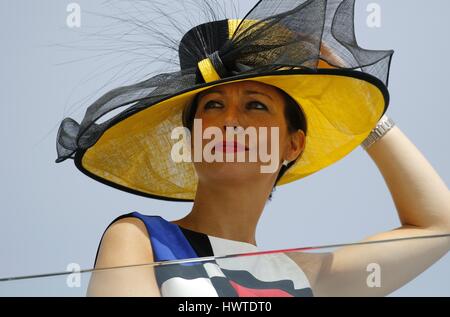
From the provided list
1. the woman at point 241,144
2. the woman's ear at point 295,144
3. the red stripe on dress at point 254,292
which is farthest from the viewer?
the woman's ear at point 295,144

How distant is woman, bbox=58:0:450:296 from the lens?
5.07 ft

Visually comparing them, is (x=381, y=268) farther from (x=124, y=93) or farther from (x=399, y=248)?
(x=124, y=93)

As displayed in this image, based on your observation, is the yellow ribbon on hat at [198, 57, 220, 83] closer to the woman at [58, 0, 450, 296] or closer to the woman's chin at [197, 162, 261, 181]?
the woman at [58, 0, 450, 296]

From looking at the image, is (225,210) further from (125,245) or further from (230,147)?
(125,245)

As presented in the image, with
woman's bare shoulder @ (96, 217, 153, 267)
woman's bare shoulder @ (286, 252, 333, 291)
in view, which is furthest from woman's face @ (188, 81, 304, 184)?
woman's bare shoulder @ (286, 252, 333, 291)

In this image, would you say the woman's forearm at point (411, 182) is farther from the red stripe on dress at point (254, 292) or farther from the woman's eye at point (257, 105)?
the red stripe on dress at point (254, 292)

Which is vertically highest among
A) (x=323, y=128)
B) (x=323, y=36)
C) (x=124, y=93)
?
(x=323, y=36)

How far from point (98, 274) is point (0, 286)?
12cm

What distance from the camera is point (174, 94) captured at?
159 centimetres

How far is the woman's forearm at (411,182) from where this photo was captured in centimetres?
177

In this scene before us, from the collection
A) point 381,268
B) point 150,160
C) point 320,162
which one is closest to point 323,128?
point 320,162

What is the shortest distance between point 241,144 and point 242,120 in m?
0.06

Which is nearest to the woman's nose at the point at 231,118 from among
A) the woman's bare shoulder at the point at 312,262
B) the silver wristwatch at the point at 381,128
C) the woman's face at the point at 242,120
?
the woman's face at the point at 242,120
